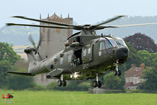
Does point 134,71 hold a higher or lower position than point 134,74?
higher

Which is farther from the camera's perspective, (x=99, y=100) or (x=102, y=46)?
(x=99, y=100)

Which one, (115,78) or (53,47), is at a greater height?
(53,47)

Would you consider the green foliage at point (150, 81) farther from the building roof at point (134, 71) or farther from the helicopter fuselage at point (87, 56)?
the helicopter fuselage at point (87, 56)

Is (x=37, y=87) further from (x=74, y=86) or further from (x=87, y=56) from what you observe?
(x=87, y=56)

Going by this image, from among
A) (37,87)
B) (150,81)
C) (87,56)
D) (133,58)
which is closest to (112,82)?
(150,81)

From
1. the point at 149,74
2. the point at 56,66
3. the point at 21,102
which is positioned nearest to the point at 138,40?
the point at 149,74

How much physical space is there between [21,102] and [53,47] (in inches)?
1213

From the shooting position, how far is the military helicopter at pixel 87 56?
33938 millimetres

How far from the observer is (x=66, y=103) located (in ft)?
325

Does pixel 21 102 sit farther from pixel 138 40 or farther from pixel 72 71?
pixel 138 40

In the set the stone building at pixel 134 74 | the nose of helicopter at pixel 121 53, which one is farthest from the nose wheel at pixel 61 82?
the stone building at pixel 134 74

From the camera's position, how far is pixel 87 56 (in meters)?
36.1

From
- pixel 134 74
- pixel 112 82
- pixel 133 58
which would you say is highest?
pixel 133 58

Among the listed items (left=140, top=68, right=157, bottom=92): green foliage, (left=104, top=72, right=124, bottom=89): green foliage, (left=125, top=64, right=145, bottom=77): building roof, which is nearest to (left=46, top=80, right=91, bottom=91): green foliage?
(left=104, top=72, right=124, bottom=89): green foliage
